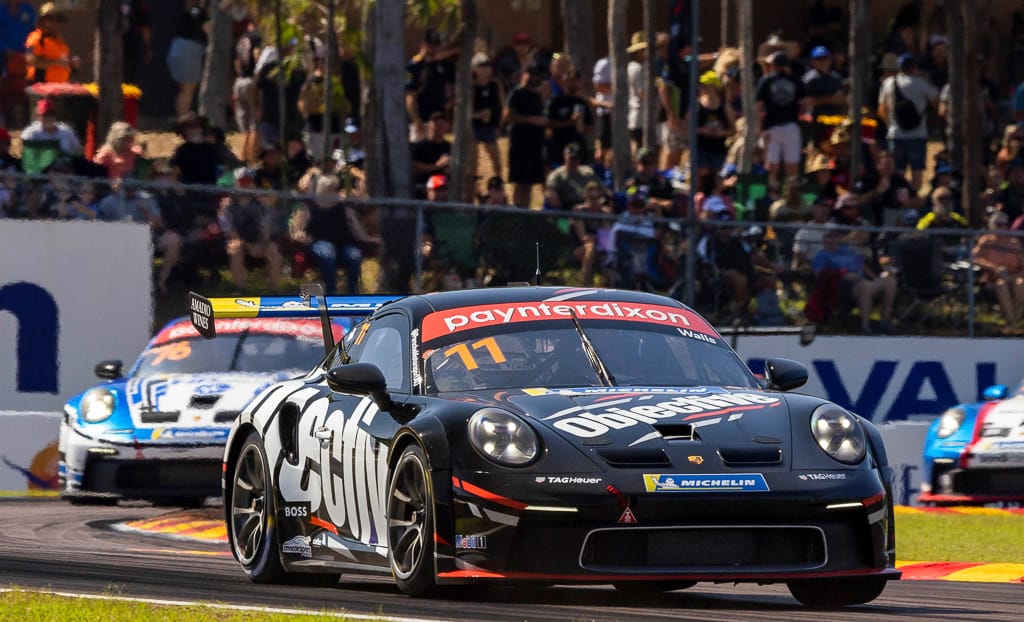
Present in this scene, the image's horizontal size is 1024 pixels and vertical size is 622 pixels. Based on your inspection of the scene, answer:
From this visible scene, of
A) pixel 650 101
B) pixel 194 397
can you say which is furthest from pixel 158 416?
pixel 650 101

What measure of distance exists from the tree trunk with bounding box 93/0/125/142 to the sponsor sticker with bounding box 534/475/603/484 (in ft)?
56.8

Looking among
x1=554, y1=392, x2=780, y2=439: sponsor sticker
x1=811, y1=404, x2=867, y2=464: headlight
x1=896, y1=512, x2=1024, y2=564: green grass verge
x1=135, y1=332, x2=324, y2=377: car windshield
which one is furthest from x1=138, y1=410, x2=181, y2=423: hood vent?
x1=811, y1=404, x2=867, y2=464: headlight

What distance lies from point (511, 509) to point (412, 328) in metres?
1.48

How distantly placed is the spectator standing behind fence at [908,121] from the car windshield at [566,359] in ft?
56.0

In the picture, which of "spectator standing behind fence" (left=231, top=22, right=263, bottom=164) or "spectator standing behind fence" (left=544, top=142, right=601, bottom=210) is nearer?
"spectator standing behind fence" (left=544, top=142, right=601, bottom=210)

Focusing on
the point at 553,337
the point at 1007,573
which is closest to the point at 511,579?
the point at 553,337

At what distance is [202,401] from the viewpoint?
14125 mm

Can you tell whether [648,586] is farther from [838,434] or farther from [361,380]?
[361,380]

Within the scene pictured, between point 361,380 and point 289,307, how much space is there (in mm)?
1927

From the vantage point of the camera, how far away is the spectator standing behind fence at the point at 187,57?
93.4ft

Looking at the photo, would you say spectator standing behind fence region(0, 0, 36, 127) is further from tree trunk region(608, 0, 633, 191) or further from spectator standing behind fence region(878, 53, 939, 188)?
spectator standing behind fence region(878, 53, 939, 188)

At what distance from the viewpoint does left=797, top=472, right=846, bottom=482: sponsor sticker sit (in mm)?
7473

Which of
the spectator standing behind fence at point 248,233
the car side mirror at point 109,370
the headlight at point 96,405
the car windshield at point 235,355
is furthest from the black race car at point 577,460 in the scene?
the spectator standing behind fence at point 248,233

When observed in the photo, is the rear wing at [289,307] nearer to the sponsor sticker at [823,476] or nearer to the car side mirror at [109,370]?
the sponsor sticker at [823,476]
